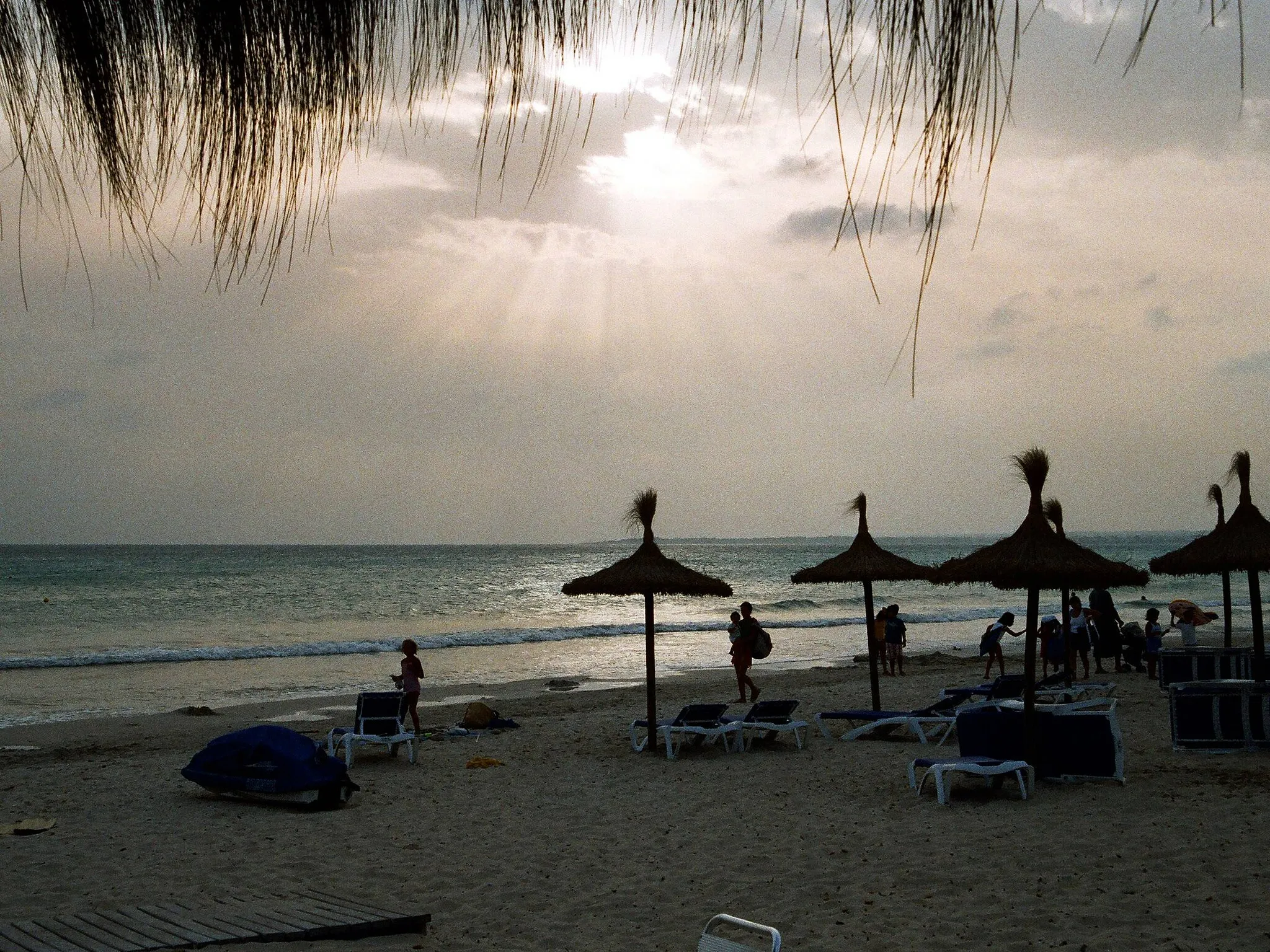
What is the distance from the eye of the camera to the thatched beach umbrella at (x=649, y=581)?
1038 cm

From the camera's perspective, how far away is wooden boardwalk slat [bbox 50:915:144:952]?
4289mm

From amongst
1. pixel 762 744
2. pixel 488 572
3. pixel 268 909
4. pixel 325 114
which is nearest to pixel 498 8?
pixel 325 114

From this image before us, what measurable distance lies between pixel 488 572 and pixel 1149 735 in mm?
67530

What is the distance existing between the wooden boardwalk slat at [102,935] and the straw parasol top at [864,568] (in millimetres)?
7955

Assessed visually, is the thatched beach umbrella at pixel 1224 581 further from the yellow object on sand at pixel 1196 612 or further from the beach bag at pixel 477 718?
the beach bag at pixel 477 718

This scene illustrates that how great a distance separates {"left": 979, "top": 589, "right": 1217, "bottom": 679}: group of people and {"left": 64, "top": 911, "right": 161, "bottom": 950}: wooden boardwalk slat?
543 inches

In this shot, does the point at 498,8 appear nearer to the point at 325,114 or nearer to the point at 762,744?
the point at 325,114

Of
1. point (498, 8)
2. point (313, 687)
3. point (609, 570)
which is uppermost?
point (498, 8)

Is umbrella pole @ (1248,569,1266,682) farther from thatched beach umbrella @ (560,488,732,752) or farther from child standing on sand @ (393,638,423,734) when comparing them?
child standing on sand @ (393,638,423,734)

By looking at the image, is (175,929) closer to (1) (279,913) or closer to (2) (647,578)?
(1) (279,913)

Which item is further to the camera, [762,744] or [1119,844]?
[762,744]

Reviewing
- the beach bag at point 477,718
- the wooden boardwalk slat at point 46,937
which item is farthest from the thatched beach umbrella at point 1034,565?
the beach bag at point 477,718

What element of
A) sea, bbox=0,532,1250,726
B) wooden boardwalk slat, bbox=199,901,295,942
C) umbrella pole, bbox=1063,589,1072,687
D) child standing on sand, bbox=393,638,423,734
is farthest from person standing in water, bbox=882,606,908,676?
wooden boardwalk slat, bbox=199,901,295,942

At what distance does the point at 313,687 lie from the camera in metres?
20.5
